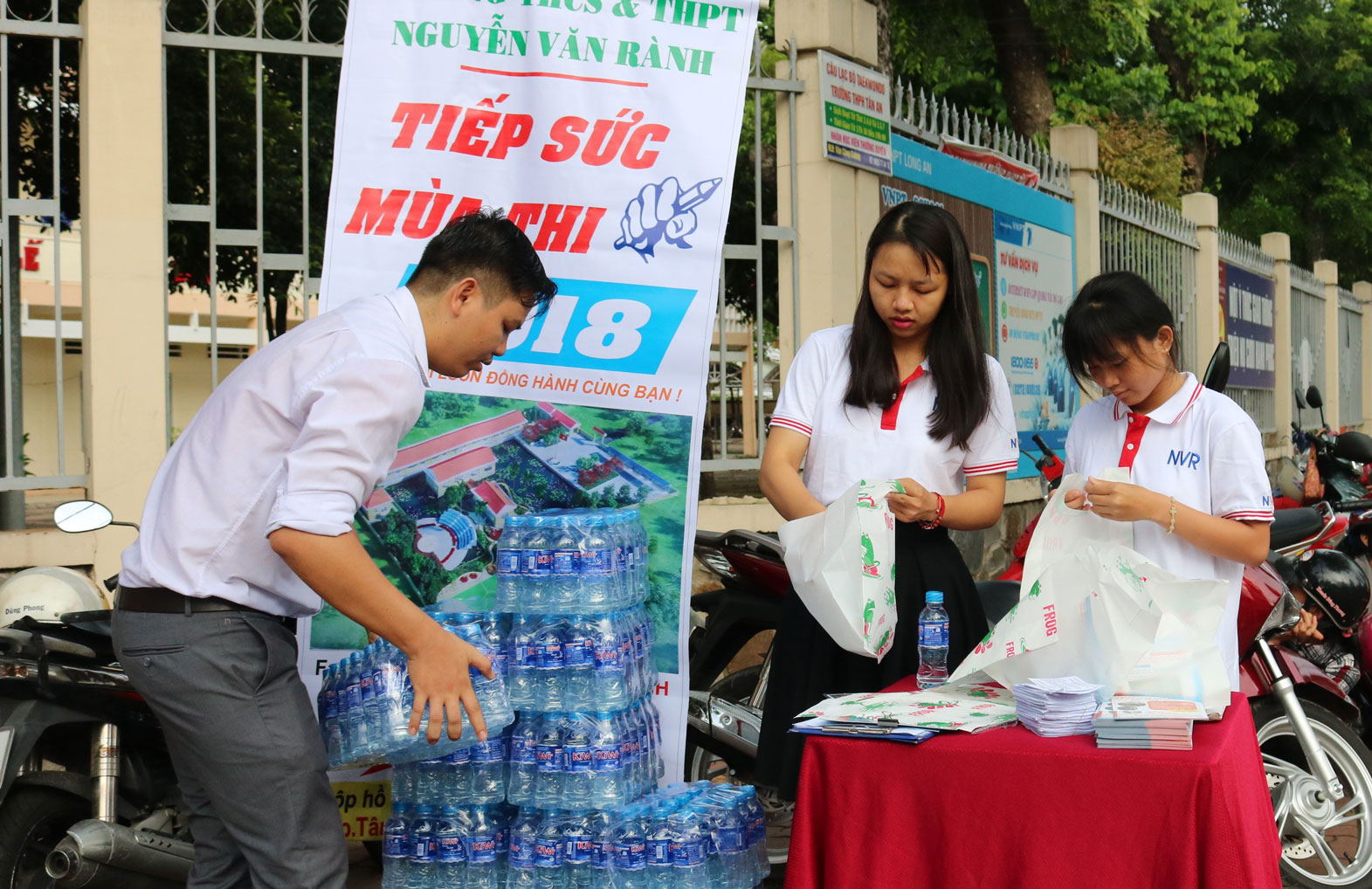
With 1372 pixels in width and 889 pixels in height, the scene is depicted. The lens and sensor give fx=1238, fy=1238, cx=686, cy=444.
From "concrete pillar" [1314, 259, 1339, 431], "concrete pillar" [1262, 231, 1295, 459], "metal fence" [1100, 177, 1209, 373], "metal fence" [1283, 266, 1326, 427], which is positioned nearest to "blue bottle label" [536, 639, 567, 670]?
"metal fence" [1100, 177, 1209, 373]

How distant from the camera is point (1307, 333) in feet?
50.4

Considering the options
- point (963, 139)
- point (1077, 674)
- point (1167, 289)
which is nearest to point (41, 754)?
point (1077, 674)

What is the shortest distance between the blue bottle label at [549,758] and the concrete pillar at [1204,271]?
937 cm

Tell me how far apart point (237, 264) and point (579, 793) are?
18.3 ft

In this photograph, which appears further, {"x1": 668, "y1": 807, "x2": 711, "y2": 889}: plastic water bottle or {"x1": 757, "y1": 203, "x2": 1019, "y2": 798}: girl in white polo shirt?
{"x1": 668, "y1": 807, "x2": 711, "y2": 889}: plastic water bottle

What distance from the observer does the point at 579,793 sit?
9.53ft

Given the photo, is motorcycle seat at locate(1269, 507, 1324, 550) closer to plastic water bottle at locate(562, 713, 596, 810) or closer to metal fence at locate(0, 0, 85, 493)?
plastic water bottle at locate(562, 713, 596, 810)

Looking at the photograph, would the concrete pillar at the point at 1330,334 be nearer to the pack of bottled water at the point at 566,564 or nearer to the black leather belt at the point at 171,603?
the pack of bottled water at the point at 566,564

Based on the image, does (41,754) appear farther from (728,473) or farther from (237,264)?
(237,264)

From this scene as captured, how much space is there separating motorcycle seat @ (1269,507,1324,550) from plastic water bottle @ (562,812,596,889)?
2.33 metres

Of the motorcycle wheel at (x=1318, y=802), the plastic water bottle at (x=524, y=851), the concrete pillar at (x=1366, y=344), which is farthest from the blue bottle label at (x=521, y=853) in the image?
the concrete pillar at (x=1366, y=344)

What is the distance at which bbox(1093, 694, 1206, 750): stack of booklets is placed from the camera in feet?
6.55

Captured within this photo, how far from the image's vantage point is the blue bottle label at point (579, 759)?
2904mm

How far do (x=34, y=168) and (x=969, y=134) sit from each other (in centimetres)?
521
